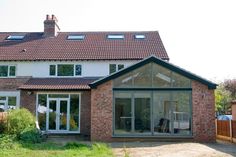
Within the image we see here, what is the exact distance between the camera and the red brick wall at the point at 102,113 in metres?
22.4

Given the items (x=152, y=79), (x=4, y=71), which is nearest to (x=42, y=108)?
(x=4, y=71)

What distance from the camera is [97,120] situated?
887 inches

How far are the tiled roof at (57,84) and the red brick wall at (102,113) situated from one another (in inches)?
137

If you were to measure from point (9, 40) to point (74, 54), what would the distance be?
7.34m

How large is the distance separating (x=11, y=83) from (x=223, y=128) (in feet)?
53.4

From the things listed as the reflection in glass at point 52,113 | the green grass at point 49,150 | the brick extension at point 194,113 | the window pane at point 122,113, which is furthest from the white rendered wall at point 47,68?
the green grass at point 49,150

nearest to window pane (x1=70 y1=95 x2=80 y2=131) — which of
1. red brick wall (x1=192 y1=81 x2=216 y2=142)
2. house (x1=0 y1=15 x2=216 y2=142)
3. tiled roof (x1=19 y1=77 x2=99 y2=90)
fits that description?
house (x1=0 y1=15 x2=216 y2=142)

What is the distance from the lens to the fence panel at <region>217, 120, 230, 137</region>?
24192 mm

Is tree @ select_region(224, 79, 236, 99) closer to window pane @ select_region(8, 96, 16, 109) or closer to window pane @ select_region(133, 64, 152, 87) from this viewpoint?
window pane @ select_region(133, 64, 152, 87)

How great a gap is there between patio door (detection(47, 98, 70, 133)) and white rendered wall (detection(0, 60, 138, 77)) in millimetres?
2822

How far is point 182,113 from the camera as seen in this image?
885 inches

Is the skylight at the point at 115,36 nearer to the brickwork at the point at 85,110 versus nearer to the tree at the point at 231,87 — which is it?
the brickwork at the point at 85,110

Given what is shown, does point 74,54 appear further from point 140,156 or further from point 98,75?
point 140,156

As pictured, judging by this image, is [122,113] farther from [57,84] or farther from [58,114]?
[57,84]
